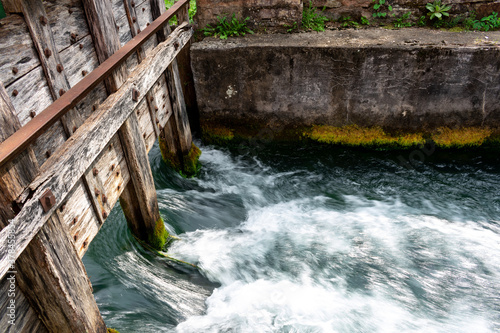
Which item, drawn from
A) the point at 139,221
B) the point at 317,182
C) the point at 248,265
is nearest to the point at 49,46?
the point at 139,221

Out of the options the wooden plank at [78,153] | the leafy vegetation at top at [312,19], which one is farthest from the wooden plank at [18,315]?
the leafy vegetation at top at [312,19]

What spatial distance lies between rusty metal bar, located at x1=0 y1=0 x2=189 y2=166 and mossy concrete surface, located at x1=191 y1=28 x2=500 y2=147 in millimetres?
2412

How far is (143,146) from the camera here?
12.2 ft

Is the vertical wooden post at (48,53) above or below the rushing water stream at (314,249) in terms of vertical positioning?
above

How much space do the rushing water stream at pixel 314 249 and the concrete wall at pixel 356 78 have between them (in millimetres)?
761

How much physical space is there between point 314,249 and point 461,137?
3.39 meters

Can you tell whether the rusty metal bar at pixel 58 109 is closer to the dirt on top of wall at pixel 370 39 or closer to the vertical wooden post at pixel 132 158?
the vertical wooden post at pixel 132 158

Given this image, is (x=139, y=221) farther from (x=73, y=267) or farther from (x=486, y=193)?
(x=486, y=193)

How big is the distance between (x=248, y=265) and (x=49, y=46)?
Answer: 3.21 meters

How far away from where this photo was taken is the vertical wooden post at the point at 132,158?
9.47ft

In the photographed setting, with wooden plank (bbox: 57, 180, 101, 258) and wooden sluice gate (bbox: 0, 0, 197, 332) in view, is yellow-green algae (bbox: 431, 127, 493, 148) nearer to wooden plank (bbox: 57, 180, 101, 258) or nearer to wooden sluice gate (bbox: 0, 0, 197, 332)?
wooden sluice gate (bbox: 0, 0, 197, 332)

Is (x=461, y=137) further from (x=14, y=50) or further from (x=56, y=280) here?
(x=14, y=50)

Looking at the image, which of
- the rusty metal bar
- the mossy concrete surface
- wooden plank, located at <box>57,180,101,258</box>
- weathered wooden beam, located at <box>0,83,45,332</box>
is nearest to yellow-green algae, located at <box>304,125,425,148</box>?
the mossy concrete surface

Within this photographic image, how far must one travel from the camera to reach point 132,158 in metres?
3.51
